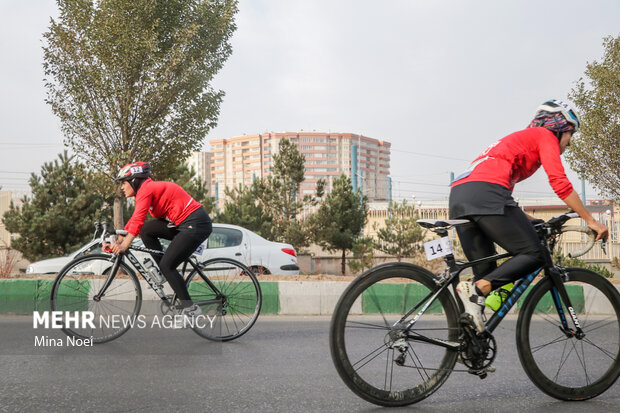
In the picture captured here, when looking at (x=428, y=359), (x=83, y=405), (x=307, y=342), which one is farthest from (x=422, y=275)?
(x=307, y=342)

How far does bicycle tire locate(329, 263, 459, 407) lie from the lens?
3.06 metres

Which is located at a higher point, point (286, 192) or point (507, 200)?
point (286, 192)

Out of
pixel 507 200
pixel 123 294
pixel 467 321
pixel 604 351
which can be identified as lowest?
pixel 604 351

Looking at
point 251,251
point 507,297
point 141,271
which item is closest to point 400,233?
point 251,251

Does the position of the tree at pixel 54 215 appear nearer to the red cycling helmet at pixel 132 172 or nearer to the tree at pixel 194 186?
the tree at pixel 194 186

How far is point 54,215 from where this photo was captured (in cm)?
1828

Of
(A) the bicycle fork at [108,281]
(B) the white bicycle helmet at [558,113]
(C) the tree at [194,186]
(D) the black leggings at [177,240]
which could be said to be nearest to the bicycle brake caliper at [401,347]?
(B) the white bicycle helmet at [558,113]

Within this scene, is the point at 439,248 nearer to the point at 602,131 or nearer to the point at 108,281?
the point at 108,281

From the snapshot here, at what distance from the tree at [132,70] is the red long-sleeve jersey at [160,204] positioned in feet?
22.3

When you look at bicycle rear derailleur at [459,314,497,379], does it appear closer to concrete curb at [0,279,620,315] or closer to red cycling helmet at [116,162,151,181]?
red cycling helmet at [116,162,151,181]

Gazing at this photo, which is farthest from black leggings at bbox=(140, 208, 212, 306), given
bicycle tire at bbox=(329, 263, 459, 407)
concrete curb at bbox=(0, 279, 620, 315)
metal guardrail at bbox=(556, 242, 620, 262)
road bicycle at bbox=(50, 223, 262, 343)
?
metal guardrail at bbox=(556, 242, 620, 262)

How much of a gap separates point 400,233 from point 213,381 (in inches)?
808

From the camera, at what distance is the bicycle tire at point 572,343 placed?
3.36 m

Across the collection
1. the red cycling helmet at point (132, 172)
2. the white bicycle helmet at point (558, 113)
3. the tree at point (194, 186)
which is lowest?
the red cycling helmet at point (132, 172)
